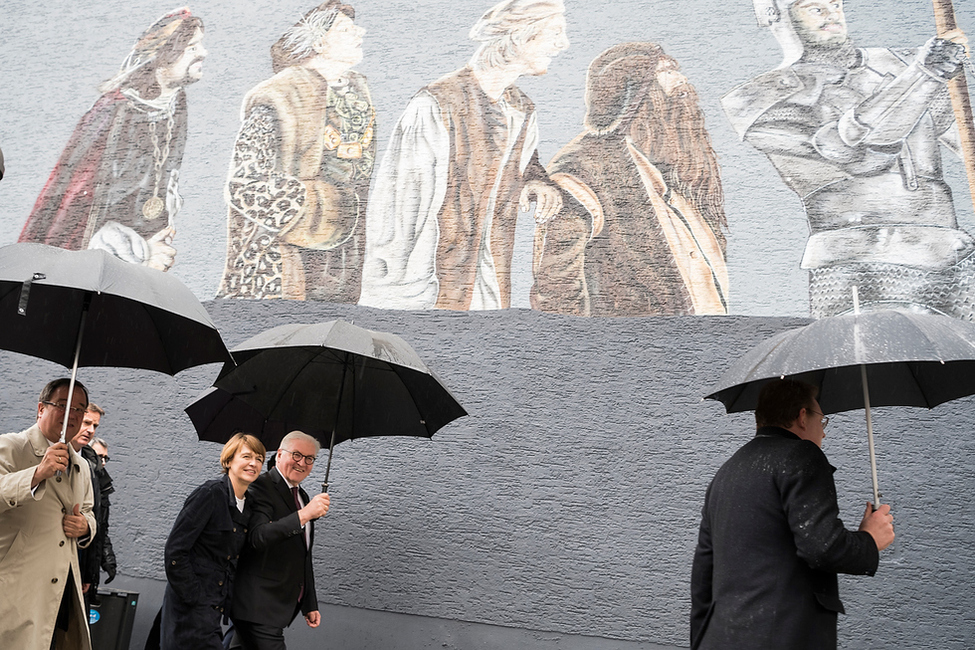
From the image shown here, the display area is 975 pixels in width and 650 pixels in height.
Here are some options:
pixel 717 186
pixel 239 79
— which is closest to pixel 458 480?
pixel 717 186

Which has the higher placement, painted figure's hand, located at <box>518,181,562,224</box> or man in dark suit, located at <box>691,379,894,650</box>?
painted figure's hand, located at <box>518,181,562,224</box>

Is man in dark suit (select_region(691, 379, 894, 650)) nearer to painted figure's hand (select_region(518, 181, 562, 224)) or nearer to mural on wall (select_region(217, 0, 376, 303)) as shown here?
painted figure's hand (select_region(518, 181, 562, 224))

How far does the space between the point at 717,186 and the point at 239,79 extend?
4.02m

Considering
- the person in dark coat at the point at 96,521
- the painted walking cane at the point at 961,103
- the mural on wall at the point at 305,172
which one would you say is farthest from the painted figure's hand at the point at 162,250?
the painted walking cane at the point at 961,103

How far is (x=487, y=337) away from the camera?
6.43m

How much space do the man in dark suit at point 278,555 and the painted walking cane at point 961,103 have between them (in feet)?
15.3

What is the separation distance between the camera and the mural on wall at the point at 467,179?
6.65m

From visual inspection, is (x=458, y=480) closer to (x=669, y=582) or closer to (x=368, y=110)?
(x=669, y=582)

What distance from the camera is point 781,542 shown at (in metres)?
3.04

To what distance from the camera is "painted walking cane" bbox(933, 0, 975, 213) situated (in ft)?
20.0

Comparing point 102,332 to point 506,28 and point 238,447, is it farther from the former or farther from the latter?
point 506,28

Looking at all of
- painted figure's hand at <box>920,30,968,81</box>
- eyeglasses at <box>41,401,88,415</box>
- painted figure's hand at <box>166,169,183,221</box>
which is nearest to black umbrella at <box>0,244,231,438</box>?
eyeglasses at <box>41,401,88,415</box>

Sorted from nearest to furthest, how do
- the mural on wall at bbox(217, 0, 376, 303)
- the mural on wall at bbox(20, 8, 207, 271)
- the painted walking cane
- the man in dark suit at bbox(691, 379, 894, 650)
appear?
the man in dark suit at bbox(691, 379, 894, 650)
the painted walking cane
the mural on wall at bbox(217, 0, 376, 303)
the mural on wall at bbox(20, 8, 207, 271)

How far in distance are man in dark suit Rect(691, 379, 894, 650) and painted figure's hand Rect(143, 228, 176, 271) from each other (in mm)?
5322
